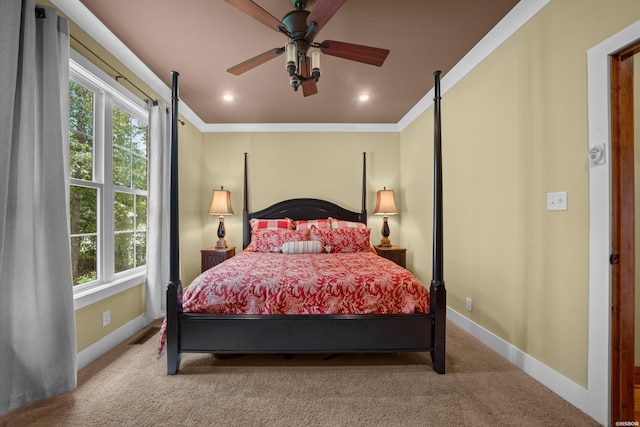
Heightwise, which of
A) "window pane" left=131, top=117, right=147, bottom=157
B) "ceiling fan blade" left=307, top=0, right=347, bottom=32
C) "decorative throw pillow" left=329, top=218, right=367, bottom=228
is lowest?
"decorative throw pillow" left=329, top=218, right=367, bottom=228

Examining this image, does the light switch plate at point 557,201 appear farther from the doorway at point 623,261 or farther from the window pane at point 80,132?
the window pane at point 80,132

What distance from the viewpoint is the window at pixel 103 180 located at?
2188mm

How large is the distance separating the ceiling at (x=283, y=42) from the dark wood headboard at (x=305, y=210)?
3.88ft

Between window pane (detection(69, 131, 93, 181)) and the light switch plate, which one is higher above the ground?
window pane (detection(69, 131, 93, 181))

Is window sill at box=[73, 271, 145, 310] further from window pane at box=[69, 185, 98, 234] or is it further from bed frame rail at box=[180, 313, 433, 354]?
bed frame rail at box=[180, 313, 433, 354]

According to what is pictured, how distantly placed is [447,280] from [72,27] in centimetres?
391

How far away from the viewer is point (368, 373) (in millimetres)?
1983

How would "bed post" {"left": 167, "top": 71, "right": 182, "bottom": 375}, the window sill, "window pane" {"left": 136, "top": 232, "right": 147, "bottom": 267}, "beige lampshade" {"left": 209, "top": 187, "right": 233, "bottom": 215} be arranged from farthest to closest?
"beige lampshade" {"left": 209, "top": 187, "right": 233, "bottom": 215}, "window pane" {"left": 136, "top": 232, "right": 147, "bottom": 267}, the window sill, "bed post" {"left": 167, "top": 71, "right": 182, "bottom": 375}

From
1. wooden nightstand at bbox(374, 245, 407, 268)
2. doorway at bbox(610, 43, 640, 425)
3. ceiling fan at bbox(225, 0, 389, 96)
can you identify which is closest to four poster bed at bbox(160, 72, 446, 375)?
ceiling fan at bbox(225, 0, 389, 96)

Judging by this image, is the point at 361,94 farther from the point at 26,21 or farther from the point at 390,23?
the point at 26,21

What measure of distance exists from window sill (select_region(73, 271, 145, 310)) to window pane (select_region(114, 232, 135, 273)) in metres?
0.13

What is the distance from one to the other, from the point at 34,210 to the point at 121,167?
3.77 feet

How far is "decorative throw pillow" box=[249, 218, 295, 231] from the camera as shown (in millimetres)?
3811

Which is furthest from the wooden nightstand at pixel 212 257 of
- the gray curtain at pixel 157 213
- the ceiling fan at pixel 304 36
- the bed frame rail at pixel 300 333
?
the ceiling fan at pixel 304 36
